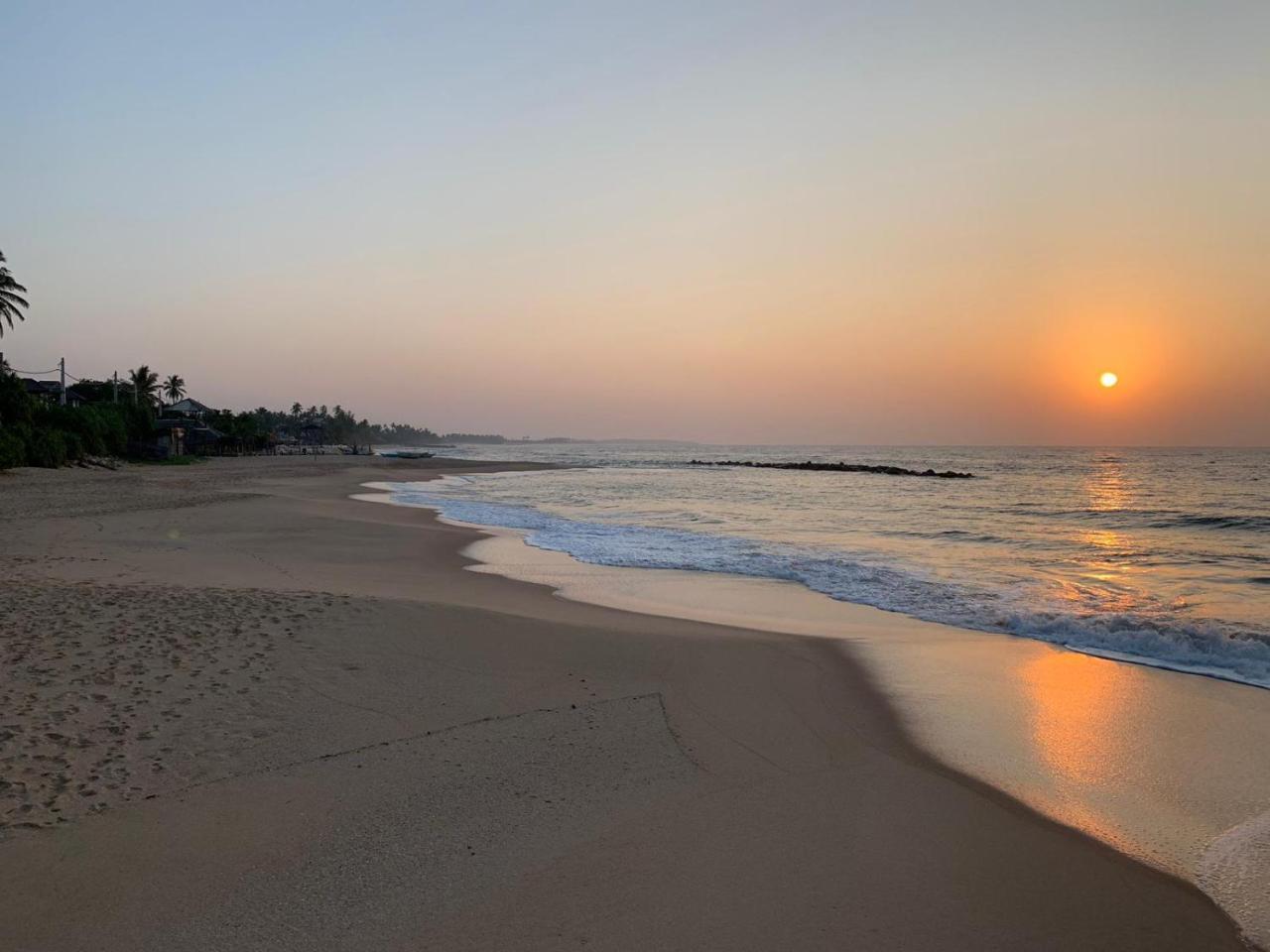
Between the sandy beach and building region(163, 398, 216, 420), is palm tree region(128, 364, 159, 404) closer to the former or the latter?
building region(163, 398, 216, 420)

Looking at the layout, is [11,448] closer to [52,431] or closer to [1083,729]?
[52,431]

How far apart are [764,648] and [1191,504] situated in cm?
3361

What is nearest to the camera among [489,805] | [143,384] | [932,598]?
[489,805]

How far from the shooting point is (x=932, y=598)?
41.8 feet

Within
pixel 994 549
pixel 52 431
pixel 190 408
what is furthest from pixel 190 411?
pixel 994 549

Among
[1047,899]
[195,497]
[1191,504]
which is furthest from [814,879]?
[1191,504]

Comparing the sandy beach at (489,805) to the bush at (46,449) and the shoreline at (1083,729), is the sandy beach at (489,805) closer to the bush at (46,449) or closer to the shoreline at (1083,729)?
the shoreline at (1083,729)

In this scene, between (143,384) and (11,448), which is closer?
(11,448)

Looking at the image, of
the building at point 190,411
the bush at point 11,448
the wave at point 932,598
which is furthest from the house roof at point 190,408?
the wave at point 932,598

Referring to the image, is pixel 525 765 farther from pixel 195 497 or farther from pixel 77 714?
pixel 195 497

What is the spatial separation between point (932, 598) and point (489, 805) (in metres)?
9.91

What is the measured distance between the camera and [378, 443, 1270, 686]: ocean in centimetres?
1044

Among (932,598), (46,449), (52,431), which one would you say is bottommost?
(932,598)

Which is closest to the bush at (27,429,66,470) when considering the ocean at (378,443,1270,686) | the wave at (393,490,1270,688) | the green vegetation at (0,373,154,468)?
the green vegetation at (0,373,154,468)
